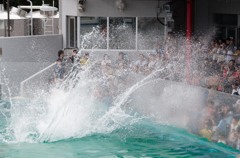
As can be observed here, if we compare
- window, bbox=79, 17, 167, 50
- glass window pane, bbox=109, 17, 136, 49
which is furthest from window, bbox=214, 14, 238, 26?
glass window pane, bbox=109, 17, 136, 49

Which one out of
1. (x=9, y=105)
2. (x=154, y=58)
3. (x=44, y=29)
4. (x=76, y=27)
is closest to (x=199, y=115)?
(x=154, y=58)

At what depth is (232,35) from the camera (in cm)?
2436

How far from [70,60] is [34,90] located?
151 cm

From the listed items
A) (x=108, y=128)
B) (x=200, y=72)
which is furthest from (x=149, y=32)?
(x=108, y=128)

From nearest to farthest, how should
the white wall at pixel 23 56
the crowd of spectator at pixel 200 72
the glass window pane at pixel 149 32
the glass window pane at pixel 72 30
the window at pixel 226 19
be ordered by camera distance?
1. the crowd of spectator at pixel 200 72
2. the white wall at pixel 23 56
3. the window at pixel 226 19
4. the glass window pane at pixel 149 32
5. the glass window pane at pixel 72 30

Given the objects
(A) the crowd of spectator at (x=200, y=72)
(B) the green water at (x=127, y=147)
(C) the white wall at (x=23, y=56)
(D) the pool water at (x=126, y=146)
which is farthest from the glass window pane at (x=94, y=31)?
(B) the green water at (x=127, y=147)

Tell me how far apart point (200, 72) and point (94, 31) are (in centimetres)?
840

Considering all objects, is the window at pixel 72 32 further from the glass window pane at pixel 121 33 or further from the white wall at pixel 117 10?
the glass window pane at pixel 121 33

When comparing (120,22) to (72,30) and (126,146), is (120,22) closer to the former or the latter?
(72,30)

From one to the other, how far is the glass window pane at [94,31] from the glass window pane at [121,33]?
261 millimetres

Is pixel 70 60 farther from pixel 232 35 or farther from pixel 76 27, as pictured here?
pixel 232 35

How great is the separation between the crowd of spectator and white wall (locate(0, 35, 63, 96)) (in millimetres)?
1856

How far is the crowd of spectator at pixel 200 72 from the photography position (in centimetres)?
1362

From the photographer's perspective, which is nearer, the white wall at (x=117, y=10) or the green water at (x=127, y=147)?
the green water at (x=127, y=147)
